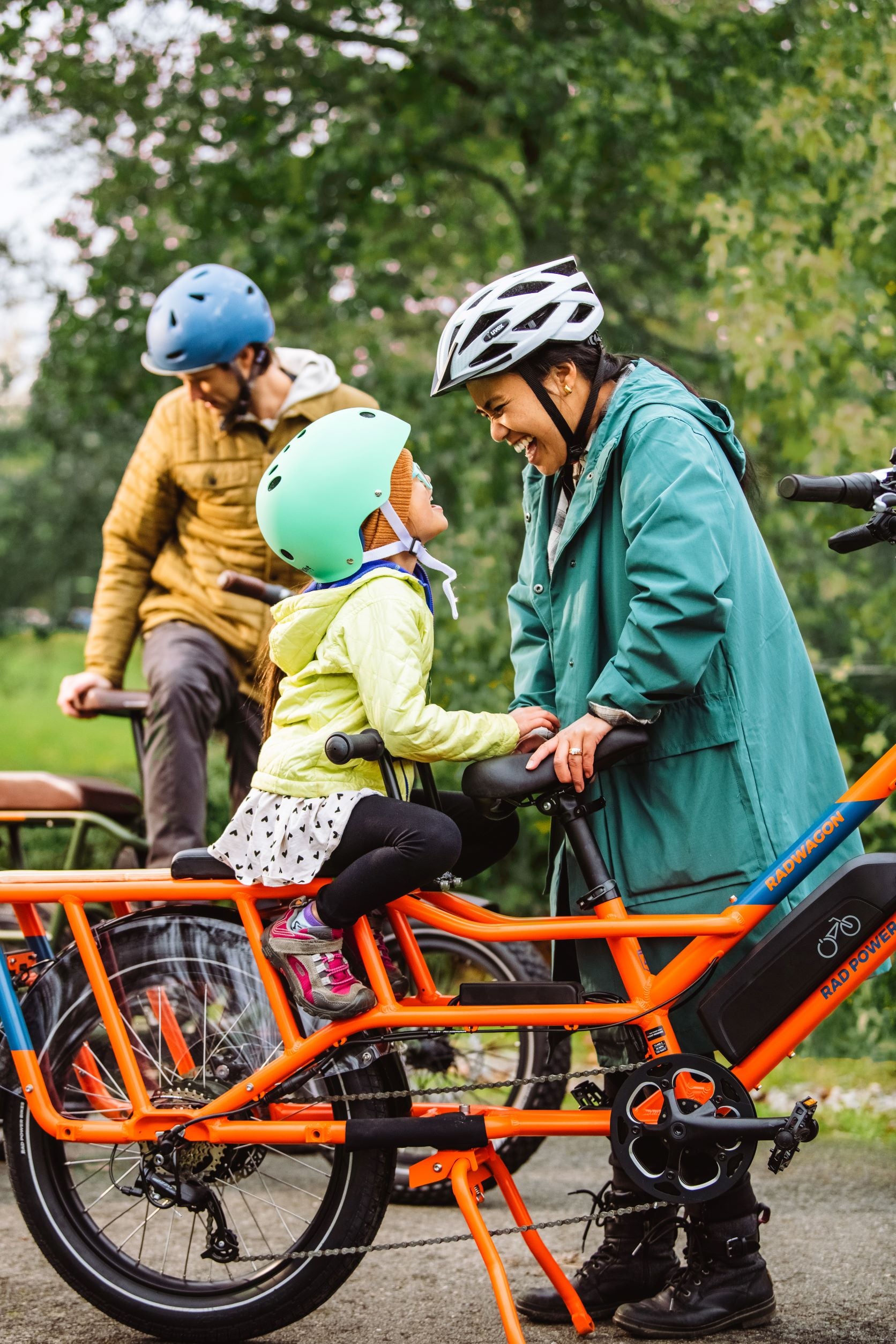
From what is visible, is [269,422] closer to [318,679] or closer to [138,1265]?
[318,679]

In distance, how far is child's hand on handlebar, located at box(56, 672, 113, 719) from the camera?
4539mm

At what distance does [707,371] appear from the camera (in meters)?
8.04

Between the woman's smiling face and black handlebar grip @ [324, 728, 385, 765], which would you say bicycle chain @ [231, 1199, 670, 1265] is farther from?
the woman's smiling face

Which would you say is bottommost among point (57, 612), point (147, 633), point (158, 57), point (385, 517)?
point (57, 612)

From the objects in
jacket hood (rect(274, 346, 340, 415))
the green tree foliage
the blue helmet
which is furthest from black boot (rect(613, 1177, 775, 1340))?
the green tree foliage

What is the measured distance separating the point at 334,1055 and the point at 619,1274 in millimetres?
843

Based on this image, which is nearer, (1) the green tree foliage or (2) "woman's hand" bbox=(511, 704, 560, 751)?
(2) "woman's hand" bbox=(511, 704, 560, 751)

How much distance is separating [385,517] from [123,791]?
209 cm

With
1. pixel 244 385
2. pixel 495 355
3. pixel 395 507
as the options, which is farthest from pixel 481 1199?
pixel 244 385

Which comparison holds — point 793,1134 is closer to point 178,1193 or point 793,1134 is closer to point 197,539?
point 178,1193

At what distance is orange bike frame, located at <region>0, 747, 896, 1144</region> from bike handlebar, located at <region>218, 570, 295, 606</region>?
121 cm

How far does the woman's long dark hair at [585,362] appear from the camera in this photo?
10.0 feet

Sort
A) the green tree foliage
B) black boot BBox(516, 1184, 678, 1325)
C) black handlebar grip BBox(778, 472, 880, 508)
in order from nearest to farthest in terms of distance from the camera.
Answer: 1. black handlebar grip BBox(778, 472, 880, 508)
2. black boot BBox(516, 1184, 678, 1325)
3. the green tree foliage

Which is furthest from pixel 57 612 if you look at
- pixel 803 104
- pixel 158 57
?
pixel 803 104
